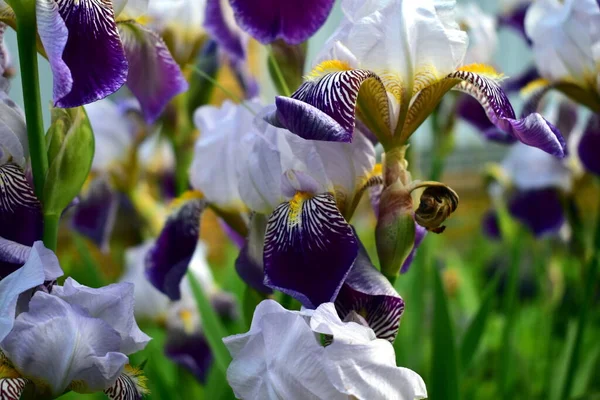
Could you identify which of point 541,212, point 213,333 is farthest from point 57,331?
point 541,212

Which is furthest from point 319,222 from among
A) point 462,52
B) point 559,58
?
point 559,58

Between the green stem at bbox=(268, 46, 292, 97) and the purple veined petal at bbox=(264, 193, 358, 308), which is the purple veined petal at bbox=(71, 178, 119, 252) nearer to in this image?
the green stem at bbox=(268, 46, 292, 97)

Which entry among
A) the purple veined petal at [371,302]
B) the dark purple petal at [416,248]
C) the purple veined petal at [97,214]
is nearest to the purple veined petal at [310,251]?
the purple veined petal at [371,302]

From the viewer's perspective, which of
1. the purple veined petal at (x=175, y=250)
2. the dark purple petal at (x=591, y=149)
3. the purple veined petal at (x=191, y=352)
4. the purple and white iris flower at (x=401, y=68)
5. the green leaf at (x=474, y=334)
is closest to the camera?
the purple and white iris flower at (x=401, y=68)

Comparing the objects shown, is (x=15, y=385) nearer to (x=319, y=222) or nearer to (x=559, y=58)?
(x=319, y=222)

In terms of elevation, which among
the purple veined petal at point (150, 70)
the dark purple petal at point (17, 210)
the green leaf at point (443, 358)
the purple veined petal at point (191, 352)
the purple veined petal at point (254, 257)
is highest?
the purple veined petal at point (150, 70)

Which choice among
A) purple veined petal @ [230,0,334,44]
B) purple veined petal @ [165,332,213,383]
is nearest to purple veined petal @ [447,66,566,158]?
purple veined petal @ [230,0,334,44]

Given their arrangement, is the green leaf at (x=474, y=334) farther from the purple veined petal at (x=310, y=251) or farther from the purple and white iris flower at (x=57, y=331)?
the purple and white iris flower at (x=57, y=331)
